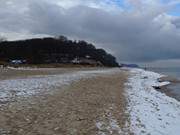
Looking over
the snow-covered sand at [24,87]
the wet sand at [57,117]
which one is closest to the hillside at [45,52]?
the snow-covered sand at [24,87]

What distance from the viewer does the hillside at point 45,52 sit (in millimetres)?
153750

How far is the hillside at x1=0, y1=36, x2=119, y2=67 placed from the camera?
6053 inches

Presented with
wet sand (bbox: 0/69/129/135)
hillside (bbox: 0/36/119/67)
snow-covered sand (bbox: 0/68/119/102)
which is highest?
hillside (bbox: 0/36/119/67)

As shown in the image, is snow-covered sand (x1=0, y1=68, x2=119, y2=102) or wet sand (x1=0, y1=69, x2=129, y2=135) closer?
wet sand (x1=0, y1=69, x2=129, y2=135)

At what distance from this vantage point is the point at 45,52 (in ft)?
541

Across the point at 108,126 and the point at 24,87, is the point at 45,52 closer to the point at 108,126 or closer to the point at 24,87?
Result: the point at 24,87

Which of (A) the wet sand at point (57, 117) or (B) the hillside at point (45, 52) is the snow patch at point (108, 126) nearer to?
(A) the wet sand at point (57, 117)

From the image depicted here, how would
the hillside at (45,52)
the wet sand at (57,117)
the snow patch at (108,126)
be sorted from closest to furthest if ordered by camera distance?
the wet sand at (57,117)
the snow patch at (108,126)
the hillside at (45,52)

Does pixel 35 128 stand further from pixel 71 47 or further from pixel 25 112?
pixel 71 47

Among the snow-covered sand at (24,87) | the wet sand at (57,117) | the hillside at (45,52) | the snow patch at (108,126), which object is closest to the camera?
the wet sand at (57,117)

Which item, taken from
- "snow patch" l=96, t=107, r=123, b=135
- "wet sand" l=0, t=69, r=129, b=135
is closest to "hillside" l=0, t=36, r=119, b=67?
"wet sand" l=0, t=69, r=129, b=135

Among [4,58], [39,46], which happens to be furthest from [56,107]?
[39,46]

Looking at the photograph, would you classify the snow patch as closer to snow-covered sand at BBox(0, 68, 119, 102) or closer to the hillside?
snow-covered sand at BBox(0, 68, 119, 102)

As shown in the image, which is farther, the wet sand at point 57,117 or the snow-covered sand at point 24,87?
the snow-covered sand at point 24,87
